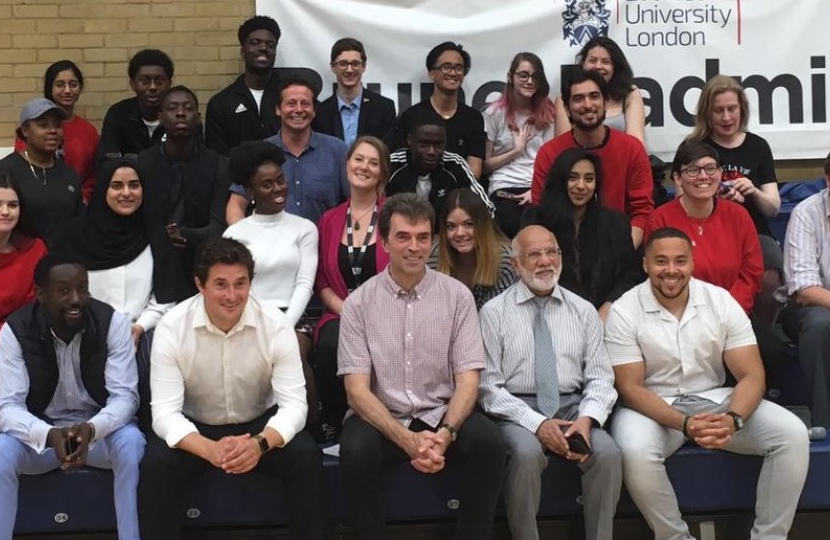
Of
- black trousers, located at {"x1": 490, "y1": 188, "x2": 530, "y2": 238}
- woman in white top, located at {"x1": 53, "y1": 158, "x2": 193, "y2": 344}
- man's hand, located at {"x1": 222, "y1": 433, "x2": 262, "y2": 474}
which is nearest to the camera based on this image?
man's hand, located at {"x1": 222, "y1": 433, "x2": 262, "y2": 474}

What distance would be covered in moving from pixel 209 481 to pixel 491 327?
4.07 feet

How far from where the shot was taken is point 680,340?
403 centimetres

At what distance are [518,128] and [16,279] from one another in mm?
2738

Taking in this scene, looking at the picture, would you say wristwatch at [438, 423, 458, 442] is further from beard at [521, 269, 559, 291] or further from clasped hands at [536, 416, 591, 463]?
beard at [521, 269, 559, 291]

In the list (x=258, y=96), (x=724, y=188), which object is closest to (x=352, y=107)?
(x=258, y=96)

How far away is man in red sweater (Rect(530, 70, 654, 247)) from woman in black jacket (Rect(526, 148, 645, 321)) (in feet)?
0.92

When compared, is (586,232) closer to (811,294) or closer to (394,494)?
(811,294)

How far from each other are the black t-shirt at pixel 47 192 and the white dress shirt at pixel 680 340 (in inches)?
103

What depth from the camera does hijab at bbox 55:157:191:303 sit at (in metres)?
4.45

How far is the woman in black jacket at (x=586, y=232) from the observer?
14.9 ft

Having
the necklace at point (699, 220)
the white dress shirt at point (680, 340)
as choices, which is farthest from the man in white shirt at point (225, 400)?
the necklace at point (699, 220)

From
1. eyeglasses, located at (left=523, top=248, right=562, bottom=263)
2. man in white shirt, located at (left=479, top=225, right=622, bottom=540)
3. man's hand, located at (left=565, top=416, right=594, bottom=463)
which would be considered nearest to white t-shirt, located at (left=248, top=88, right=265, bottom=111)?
man in white shirt, located at (left=479, top=225, right=622, bottom=540)

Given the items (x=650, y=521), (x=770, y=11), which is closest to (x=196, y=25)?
(x=770, y=11)

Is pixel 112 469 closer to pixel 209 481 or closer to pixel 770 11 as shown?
pixel 209 481
